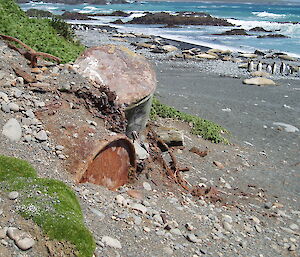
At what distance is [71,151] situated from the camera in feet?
17.6

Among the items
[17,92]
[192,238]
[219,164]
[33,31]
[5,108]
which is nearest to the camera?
[192,238]

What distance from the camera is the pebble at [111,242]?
14.1 feet

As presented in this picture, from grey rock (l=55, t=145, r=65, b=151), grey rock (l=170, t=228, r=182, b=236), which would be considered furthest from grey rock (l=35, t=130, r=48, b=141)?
grey rock (l=170, t=228, r=182, b=236)

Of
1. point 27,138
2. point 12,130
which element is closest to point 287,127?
point 27,138

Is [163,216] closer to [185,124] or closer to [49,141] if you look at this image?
[49,141]

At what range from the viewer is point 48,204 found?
13.4ft

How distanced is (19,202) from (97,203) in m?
1.21

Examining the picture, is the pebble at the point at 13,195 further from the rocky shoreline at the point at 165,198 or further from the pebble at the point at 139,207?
the pebble at the point at 139,207

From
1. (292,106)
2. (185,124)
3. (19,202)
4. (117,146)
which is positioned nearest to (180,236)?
(117,146)

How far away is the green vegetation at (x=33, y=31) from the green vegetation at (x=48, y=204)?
5.94m

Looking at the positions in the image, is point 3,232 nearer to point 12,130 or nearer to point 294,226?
point 12,130

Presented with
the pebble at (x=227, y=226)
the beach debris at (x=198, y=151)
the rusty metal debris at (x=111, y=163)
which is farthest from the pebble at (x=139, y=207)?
the beach debris at (x=198, y=151)

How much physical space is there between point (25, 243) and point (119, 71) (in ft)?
14.2

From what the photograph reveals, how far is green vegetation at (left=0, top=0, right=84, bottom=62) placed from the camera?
1054 centimetres
